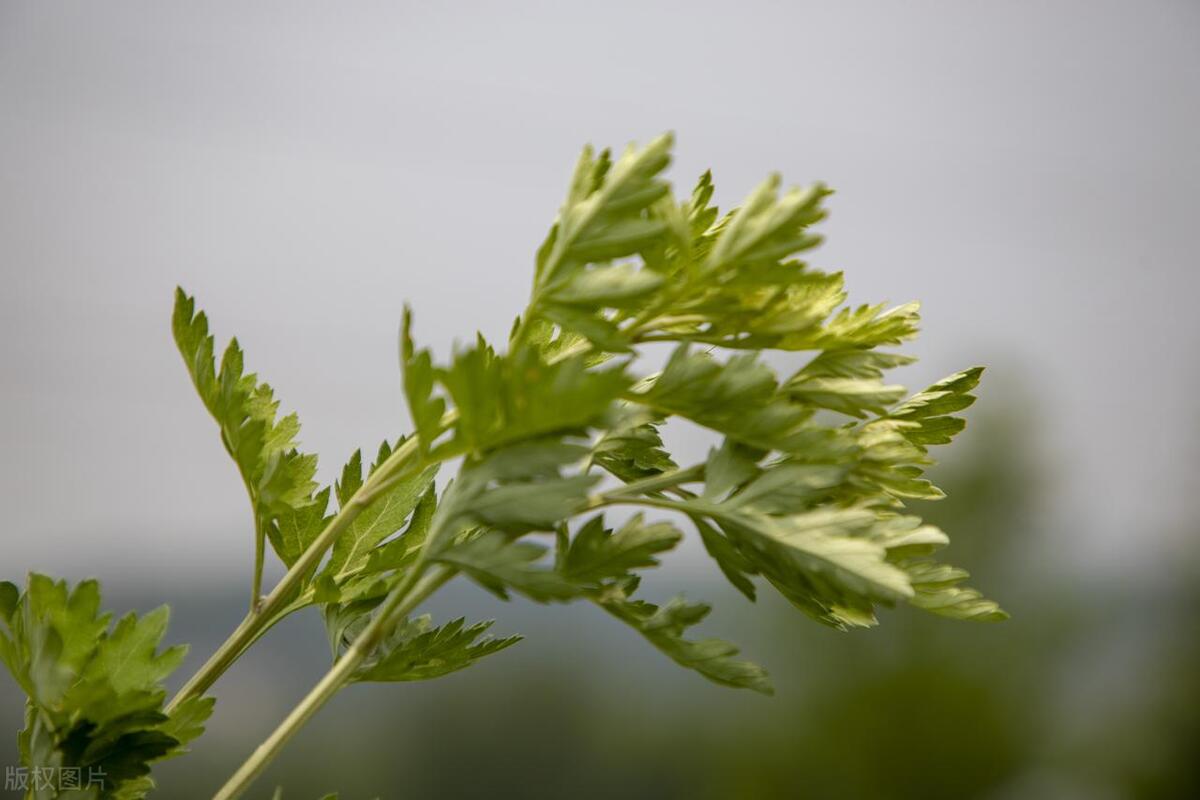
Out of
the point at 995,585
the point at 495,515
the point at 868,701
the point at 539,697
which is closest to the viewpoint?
the point at 495,515

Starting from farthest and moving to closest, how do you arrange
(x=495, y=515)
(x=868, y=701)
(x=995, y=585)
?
(x=995, y=585), (x=868, y=701), (x=495, y=515)

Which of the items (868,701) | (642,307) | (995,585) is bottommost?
(868,701)

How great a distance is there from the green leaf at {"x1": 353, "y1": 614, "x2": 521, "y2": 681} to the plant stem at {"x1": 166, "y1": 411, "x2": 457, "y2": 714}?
4cm

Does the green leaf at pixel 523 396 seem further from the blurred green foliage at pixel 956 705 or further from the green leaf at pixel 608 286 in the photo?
the blurred green foliage at pixel 956 705

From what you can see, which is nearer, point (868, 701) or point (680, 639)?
point (680, 639)

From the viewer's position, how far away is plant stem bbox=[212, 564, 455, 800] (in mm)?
268

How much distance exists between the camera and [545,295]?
285mm

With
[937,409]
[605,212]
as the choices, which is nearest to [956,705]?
[937,409]

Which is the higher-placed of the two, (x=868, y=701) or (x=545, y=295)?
(x=545, y=295)

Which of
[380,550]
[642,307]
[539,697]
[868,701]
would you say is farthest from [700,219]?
[539,697]

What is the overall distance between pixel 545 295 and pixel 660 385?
0.14ft

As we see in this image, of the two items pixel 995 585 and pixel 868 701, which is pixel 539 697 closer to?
pixel 868 701

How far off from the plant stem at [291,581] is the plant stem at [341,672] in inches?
Result: 1.3

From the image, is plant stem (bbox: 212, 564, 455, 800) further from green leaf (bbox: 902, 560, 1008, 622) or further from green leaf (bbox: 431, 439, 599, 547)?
green leaf (bbox: 902, 560, 1008, 622)
